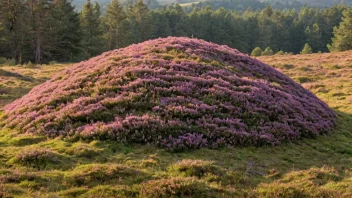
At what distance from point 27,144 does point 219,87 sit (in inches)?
427

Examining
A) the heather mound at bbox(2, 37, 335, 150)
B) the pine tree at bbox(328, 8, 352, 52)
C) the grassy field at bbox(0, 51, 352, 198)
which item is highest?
the pine tree at bbox(328, 8, 352, 52)

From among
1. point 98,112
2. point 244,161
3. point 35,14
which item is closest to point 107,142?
point 98,112

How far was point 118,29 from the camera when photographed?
88188mm

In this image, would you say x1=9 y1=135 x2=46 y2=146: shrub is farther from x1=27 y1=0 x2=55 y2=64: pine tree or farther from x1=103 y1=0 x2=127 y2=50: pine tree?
x1=103 y1=0 x2=127 y2=50: pine tree

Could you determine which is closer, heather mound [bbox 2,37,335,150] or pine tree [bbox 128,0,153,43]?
heather mound [bbox 2,37,335,150]

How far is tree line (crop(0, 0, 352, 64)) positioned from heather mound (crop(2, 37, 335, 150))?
50928 millimetres

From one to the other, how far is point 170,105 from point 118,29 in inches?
2982

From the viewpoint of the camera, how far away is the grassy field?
10.3m

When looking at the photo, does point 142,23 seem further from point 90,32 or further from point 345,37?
point 345,37

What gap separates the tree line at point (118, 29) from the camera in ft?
222

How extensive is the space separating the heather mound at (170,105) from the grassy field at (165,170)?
0.81 m

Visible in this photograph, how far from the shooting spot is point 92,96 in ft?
59.0

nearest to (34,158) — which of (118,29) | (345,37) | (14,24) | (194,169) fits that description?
(194,169)


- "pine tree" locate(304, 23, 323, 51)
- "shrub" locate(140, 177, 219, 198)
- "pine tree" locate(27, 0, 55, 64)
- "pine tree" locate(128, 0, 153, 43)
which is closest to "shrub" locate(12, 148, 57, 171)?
"shrub" locate(140, 177, 219, 198)
